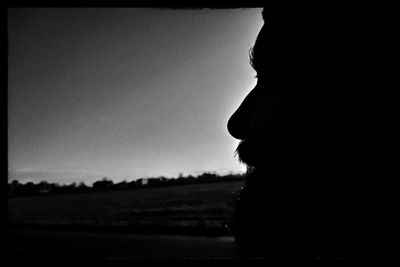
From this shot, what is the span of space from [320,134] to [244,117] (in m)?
0.33

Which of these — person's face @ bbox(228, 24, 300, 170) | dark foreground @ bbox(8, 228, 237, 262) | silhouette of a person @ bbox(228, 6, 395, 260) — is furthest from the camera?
dark foreground @ bbox(8, 228, 237, 262)

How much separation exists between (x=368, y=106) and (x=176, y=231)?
15706mm

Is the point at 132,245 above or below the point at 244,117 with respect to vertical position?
below

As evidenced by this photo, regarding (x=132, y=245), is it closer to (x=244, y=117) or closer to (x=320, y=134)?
(x=244, y=117)

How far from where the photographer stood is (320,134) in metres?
1.24

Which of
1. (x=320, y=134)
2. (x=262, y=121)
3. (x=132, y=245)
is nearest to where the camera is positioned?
(x=320, y=134)

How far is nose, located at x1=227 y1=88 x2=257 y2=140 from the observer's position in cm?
139

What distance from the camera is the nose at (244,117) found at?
139 centimetres

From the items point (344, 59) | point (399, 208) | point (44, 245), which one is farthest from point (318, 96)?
point (44, 245)

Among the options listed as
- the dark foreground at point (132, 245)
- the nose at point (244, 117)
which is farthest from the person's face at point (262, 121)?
the dark foreground at point (132, 245)

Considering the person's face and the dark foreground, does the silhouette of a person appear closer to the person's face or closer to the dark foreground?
the person's face

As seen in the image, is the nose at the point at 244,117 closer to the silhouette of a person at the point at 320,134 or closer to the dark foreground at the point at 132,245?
the silhouette of a person at the point at 320,134

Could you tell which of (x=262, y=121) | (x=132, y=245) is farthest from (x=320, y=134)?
(x=132, y=245)

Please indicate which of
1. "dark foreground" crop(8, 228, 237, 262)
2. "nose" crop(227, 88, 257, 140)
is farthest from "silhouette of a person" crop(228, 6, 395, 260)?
"dark foreground" crop(8, 228, 237, 262)
